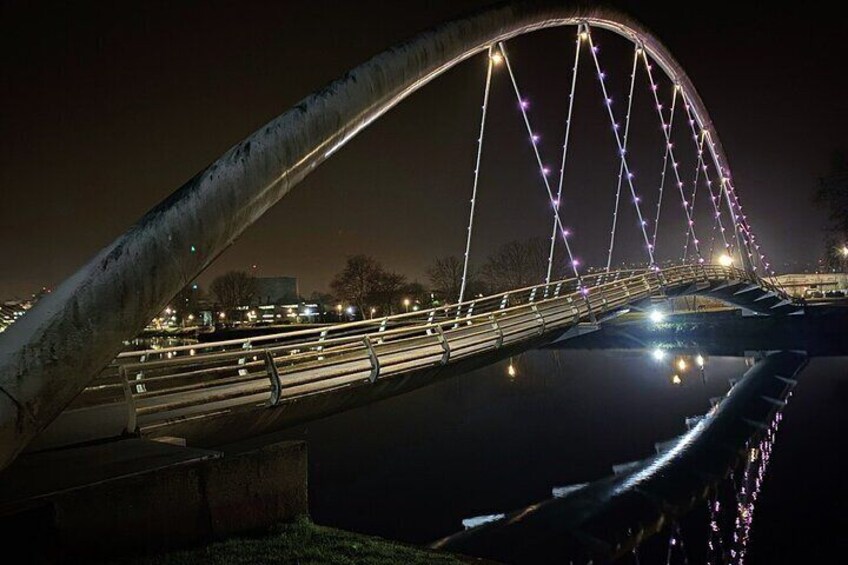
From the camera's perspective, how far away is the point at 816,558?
34.4ft

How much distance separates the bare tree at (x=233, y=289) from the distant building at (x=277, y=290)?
3117cm

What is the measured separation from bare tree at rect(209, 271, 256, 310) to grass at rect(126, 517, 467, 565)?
380 feet

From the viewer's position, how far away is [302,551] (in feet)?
21.2

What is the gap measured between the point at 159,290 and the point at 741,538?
33.4 feet

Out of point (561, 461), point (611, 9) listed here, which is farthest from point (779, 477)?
point (611, 9)

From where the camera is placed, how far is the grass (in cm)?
→ 602

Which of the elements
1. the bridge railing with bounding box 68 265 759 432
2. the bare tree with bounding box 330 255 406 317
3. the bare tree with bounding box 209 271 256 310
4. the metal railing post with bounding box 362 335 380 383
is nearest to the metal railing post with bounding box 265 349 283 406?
the bridge railing with bounding box 68 265 759 432

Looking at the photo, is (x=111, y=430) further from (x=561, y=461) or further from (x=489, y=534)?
(x=561, y=461)

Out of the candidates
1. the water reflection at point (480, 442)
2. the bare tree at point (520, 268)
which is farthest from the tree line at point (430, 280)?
the water reflection at point (480, 442)

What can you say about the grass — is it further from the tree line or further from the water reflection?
the tree line

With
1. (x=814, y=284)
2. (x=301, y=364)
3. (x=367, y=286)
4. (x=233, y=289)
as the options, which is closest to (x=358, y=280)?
(x=367, y=286)

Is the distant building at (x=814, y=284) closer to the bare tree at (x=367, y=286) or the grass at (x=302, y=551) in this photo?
the bare tree at (x=367, y=286)

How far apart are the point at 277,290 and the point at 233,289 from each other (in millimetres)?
39450

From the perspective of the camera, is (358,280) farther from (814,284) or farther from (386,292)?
(814,284)
